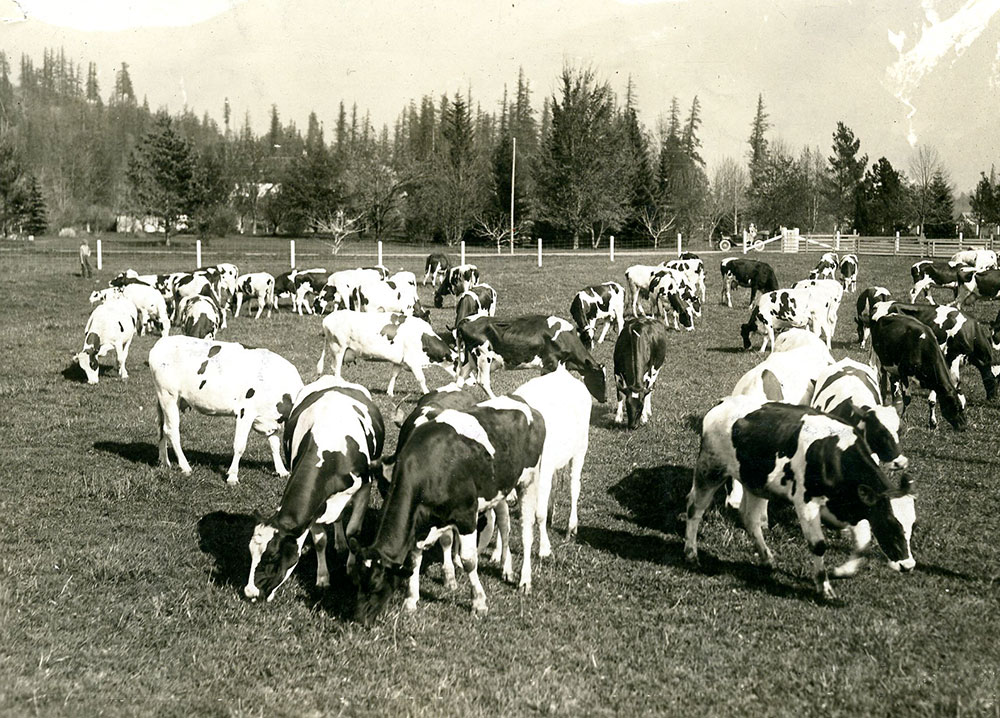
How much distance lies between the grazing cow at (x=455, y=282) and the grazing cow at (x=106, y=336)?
12.6 metres

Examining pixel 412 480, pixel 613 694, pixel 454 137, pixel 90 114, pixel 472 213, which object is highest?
pixel 90 114

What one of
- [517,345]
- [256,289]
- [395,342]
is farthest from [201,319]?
[256,289]

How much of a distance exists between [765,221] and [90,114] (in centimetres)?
11640

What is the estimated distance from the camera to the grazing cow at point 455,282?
30109 mm

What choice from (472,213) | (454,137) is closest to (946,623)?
(472,213)

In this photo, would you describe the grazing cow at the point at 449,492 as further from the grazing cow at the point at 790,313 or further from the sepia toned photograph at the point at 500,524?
the grazing cow at the point at 790,313

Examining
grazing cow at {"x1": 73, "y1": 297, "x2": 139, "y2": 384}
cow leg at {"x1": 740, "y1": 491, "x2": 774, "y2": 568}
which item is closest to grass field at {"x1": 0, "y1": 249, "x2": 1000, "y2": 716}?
cow leg at {"x1": 740, "y1": 491, "x2": 774, "y2": 568}

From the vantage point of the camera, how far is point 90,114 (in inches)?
5782

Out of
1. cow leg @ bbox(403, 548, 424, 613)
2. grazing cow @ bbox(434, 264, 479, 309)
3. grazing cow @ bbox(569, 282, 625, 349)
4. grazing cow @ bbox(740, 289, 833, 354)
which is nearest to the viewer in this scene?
cow leg @ bbox(403, 548, 424, 613)

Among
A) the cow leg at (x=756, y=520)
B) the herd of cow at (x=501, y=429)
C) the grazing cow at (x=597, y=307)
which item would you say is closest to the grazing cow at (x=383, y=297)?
the grazing cow at (x=597, y=307)

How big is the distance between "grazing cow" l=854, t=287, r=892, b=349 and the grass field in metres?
10.3

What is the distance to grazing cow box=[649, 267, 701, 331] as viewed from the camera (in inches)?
1007

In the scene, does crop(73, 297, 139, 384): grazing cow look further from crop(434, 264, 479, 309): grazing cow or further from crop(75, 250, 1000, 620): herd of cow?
crop(434, 264, 479, 309): grazing cow

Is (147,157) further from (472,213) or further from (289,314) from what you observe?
(289,314)
